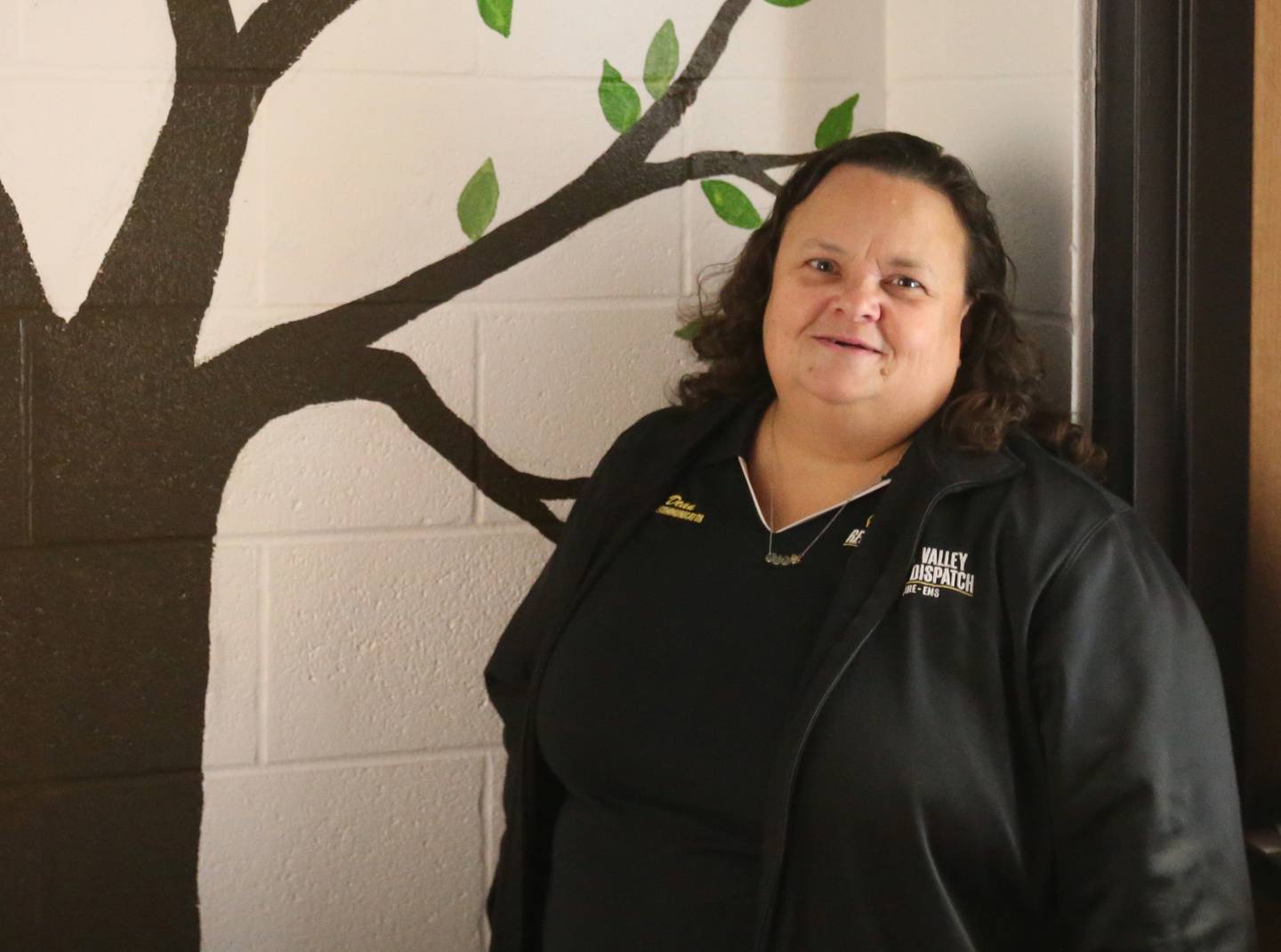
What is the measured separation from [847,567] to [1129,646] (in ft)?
0.90

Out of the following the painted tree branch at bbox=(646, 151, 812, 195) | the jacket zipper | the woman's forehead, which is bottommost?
the jacket zipper

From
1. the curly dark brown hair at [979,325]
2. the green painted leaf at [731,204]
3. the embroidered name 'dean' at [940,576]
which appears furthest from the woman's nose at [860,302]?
A: the green painted leaf at [731,204]

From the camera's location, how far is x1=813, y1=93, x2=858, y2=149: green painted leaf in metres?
2.02

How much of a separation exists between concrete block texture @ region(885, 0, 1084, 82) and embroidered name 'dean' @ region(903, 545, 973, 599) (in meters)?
→ 0.65

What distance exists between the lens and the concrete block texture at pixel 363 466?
1880mm

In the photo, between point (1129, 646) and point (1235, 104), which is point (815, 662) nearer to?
point (1129, 646)

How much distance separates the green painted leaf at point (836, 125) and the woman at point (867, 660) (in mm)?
366

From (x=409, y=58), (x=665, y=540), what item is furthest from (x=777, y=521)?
→ (x=409, y=58)

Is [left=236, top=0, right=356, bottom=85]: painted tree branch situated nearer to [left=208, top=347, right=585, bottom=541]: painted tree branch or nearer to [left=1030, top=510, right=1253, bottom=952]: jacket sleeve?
[left=208, top=347, right=585, bottom=541]: painted tree branch

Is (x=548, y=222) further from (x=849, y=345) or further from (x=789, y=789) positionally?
(x=789, y=789)

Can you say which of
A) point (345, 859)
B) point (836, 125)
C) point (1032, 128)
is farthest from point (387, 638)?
point (1032, 128)

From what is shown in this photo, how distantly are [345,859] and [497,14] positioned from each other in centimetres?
114

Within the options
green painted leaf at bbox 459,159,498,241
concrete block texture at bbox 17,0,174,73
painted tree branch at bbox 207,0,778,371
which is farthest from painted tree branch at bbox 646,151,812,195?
concrete block texture at bbox 17,0,174,73

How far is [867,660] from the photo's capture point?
1.38m
